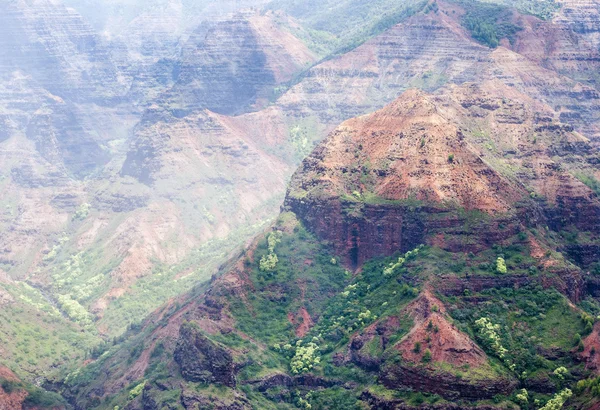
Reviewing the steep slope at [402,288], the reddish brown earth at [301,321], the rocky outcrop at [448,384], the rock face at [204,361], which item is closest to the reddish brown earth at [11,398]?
the steep slope at [402,288]

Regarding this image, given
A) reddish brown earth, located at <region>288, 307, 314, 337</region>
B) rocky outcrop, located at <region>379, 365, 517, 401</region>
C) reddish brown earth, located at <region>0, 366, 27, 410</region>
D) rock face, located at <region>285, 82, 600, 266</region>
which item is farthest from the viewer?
reddish brown earth, located at <region>0, 366, 27, 410</region>

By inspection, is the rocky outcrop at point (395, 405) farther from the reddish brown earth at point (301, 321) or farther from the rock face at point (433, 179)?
the rock face at point (433, 179)

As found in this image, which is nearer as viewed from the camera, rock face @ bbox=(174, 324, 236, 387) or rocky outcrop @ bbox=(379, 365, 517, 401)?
rocky outcrop @ bbox=(379, 365, 517, 401)

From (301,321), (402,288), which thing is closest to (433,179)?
(402,288)

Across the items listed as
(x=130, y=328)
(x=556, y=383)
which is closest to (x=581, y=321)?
(x=556, y=383)

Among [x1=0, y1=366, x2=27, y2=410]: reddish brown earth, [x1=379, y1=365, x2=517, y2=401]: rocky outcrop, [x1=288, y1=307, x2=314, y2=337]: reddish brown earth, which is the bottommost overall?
[x1=0, y1=366, x2=27, y2=410]: reddish brown earth

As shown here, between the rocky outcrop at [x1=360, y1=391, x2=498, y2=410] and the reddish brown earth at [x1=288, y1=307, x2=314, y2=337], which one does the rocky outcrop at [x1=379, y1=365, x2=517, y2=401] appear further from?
the reddish brown earth at [x1=288, y1=307, x2=314, y2=337]

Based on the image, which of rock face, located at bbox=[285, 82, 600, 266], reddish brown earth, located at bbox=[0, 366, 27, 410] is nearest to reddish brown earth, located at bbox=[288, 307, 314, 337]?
rock face, located at bbox=[285, 82, 600, 266]
